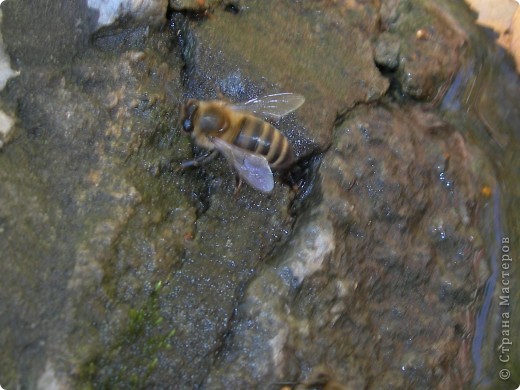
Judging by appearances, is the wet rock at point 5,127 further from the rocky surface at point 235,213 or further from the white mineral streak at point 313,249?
the white mineral streak at point 313,249

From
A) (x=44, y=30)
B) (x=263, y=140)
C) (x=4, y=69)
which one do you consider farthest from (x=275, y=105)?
(x=4, y=69)

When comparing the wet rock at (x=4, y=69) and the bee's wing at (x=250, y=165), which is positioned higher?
the bee's wing at (x=250, y=165)

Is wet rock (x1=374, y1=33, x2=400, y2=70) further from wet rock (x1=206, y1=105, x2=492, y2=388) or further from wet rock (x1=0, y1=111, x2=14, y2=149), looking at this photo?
wet rock (x1=0, y1=111, x2=14, y2=149)

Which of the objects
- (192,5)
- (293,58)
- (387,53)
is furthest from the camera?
(387,53)

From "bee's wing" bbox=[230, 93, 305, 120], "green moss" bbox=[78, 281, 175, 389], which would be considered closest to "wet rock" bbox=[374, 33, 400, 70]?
"bee's wing" bbox=[230, 93, 305, 120]

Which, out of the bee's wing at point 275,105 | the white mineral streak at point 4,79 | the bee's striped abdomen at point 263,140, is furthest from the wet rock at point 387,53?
the white mineral streak at point 4,79

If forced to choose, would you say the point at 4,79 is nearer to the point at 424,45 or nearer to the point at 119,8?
the point at 119,8
